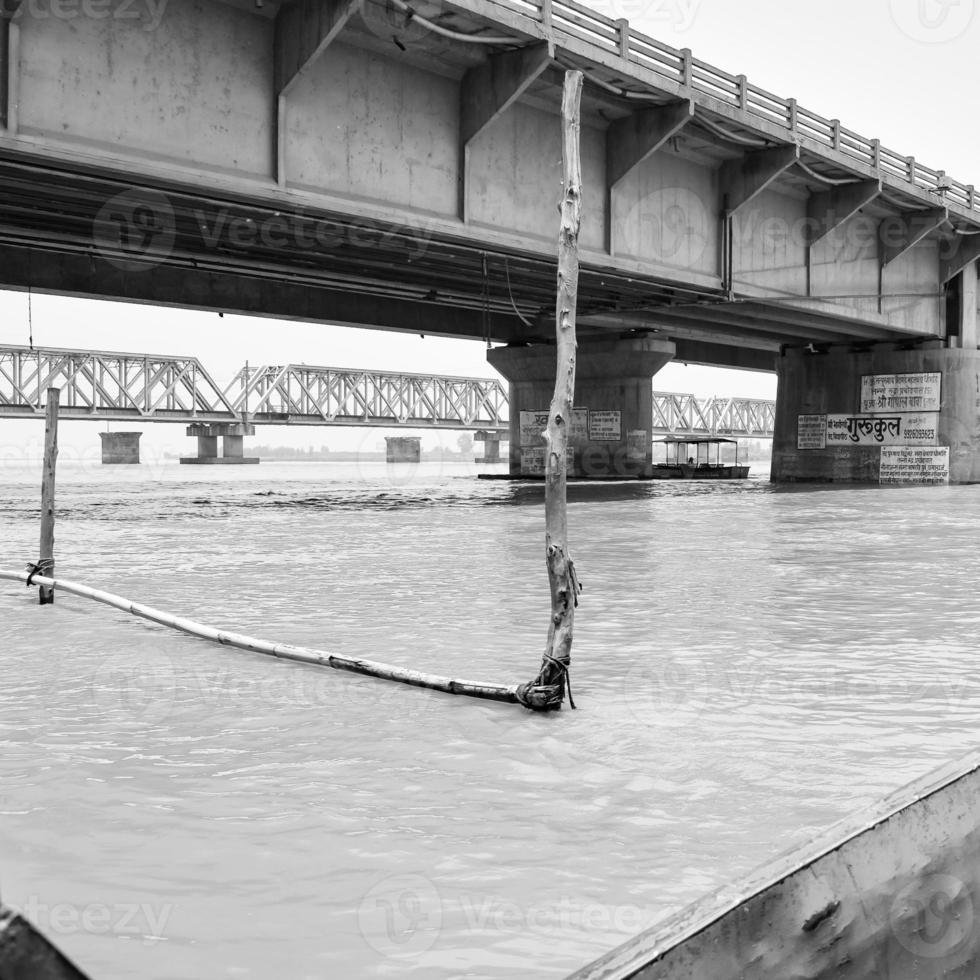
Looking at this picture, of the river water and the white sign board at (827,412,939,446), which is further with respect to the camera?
the white sign board at (827,412,939,446)

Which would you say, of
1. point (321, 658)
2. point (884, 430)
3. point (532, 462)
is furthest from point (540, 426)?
point (321, 658)

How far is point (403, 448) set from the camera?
12531cm

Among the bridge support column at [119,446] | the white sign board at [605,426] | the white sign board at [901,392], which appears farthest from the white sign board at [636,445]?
the bridge support column at [119,446]

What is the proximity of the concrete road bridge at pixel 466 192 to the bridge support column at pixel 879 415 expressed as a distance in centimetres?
11

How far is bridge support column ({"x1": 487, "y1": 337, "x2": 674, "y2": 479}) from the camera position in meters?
45.0

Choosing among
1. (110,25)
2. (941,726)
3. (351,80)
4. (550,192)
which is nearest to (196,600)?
(941,726)

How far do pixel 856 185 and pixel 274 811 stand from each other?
3217cm

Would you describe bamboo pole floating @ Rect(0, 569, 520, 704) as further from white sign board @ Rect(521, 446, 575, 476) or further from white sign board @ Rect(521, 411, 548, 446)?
white sign board @ Rect(521, 446, 575, 476)

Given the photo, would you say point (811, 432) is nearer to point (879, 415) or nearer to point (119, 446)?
point (879, 415)

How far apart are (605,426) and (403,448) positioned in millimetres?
80063

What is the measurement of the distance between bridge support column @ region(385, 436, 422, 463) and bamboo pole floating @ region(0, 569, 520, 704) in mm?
115121

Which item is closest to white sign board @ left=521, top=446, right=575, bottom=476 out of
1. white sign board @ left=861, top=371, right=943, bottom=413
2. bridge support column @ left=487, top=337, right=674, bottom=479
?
bridge support column @ left=487, top=337, right=674, bottom=479

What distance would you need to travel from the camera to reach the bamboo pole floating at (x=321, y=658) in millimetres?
6402

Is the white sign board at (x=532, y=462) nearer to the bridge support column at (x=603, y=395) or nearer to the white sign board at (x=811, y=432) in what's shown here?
the bridge support column at (x=603, y=395)
